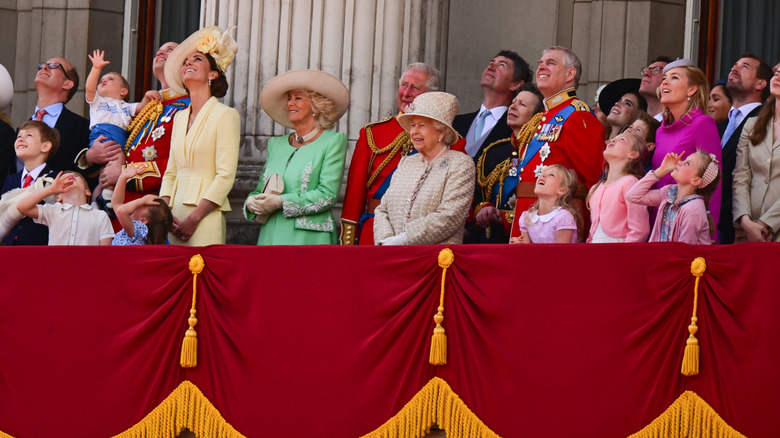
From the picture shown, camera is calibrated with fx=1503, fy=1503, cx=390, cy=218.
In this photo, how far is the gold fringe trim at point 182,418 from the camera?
763 centimetres

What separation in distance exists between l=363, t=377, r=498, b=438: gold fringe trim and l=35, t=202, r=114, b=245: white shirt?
7.97 feet

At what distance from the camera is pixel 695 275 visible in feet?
22.8

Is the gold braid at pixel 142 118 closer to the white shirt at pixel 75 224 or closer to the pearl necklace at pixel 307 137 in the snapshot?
the white shirt at pixel 75 224

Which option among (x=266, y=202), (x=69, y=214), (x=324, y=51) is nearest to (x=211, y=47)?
(x=324, y=51)

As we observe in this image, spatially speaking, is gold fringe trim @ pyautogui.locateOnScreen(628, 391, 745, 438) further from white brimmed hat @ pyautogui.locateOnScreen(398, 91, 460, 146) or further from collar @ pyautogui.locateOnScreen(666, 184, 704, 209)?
white brimmed hat @ pyautogui.locateOnScreen(398, 91, 460, 146)

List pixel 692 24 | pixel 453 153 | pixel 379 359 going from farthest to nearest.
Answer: pixel 692 24
pixel 453 153
pixel 379 359

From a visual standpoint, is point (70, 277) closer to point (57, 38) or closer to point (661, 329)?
point (661, 329)

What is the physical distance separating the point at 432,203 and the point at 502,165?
0.83 meters

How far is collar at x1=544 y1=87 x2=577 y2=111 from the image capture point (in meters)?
8.83

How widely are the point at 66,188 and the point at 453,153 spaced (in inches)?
90.6

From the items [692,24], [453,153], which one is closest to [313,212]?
[453,153]

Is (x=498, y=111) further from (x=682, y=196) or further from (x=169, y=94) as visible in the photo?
(x=682, y=196)

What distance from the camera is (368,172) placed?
361 inches

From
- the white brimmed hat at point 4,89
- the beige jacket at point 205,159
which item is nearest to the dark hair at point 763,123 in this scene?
the beige jacket at point 205,159
